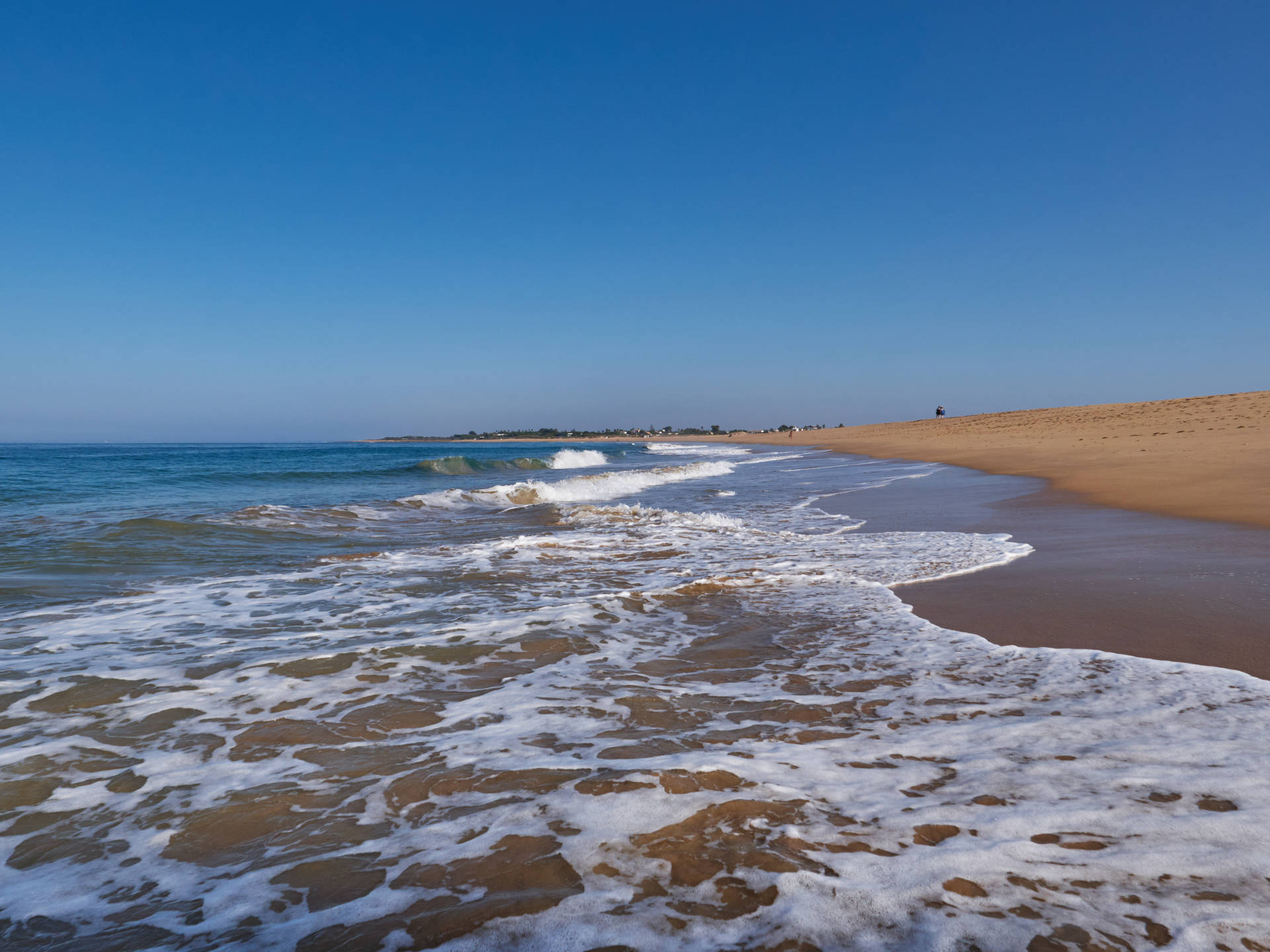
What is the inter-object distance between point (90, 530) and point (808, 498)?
40.2 feet

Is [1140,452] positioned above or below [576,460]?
above

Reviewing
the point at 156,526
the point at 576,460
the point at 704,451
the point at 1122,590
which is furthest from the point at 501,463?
the point at 1122,590

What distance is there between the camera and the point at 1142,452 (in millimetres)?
16547

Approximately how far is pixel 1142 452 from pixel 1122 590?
1445 centimetres

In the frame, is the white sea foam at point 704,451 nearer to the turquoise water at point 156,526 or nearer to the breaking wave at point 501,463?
the breaking wave at point 501,463

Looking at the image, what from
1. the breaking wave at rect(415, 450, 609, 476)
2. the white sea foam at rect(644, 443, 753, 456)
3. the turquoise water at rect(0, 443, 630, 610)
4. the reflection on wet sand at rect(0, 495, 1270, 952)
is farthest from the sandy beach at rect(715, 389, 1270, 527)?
the breaking wave at rect(415, 450, 609, 476)

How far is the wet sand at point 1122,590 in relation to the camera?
4047 mm

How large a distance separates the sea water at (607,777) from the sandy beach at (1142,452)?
5869 millimetres

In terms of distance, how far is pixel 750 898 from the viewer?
1.96 m

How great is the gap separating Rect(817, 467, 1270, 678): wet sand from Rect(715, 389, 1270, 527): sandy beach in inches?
53.1

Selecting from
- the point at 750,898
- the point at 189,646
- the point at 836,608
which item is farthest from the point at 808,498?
the point at 750,898

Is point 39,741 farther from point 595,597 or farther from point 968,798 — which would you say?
point 968,798

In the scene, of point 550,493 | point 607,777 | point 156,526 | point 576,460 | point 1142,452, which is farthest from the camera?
point 576,460

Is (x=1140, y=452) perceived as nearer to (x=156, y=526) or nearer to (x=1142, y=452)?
(x=1142, y=452)
